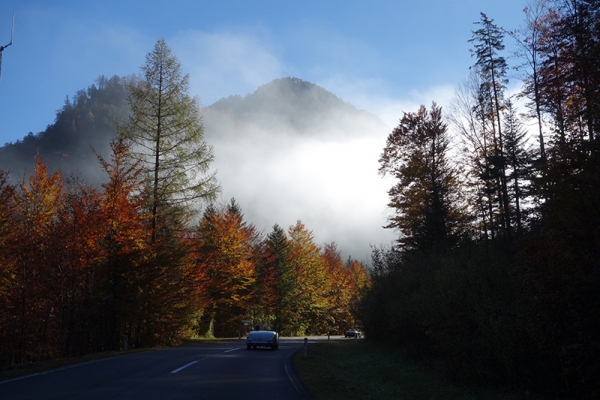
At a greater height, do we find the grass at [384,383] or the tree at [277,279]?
the tree at [277,279]

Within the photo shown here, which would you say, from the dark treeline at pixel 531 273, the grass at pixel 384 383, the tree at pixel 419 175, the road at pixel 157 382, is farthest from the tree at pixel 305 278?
the road at pixel 157 382

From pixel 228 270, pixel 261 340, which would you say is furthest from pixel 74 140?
pixel 261 340

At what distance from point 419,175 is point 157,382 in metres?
26.1

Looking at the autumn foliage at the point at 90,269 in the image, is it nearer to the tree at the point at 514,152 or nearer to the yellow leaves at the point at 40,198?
the yellow leaves at the point at 40,198

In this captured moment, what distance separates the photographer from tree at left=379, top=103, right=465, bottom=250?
99.1ft

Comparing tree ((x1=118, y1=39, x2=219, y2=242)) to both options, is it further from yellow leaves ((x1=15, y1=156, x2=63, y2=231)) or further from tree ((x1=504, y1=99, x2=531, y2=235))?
tree ((x1=504, y1=99, x2=531, y2=235))

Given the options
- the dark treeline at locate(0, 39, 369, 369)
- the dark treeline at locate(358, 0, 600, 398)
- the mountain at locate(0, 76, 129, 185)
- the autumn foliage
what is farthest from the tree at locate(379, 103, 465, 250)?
the mountain at locate(0, 76, 129, 185)

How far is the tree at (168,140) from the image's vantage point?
26438 mm

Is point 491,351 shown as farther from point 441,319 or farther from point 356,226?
point 356,226

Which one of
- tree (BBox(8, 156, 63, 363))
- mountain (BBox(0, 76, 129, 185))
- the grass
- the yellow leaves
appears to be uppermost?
mountain (BBox(0, 76, 129, 185))

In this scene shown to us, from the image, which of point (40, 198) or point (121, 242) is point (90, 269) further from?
point (40, 198)

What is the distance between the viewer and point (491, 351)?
11.1 meters

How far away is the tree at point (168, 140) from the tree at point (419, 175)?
13.9 meters

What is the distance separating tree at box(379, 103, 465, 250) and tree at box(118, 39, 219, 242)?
→ 13.9 metres
